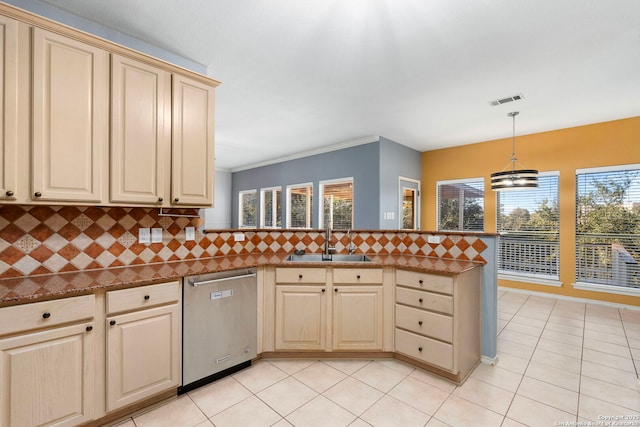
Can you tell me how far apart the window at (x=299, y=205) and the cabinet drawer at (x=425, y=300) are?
4.08m

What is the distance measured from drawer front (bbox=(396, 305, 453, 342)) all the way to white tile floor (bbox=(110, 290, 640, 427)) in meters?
0.37

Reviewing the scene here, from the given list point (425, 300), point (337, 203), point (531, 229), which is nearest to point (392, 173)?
point (337, 203)

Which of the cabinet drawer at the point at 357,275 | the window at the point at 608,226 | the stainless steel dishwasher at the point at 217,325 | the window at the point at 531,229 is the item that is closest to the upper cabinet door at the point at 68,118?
the stainless steel dishwasher at the point at 217,325

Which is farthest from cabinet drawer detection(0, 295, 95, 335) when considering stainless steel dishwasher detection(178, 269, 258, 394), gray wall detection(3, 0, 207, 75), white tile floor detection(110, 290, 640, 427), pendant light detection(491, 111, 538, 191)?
pendant light detection(491, 111, 538, 191)

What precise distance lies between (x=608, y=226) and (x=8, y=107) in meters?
6.80

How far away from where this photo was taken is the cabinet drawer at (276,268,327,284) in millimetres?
2520

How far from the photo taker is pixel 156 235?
240cm

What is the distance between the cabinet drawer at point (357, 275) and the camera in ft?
8.32

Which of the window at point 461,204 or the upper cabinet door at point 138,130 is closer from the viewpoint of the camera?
the upper cabinet door at point 138,130

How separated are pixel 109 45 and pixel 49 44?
1.03ft

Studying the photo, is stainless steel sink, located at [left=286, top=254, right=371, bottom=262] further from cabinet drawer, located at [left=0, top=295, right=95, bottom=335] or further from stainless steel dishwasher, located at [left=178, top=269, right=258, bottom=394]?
cabinet drawer, located at [left=0, top=295, right=95, bottom=335]

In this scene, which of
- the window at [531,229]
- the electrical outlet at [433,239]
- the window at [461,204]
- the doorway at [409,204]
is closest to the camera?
the electrical outlet at [433,239]

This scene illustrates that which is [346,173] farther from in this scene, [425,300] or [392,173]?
[425,300]

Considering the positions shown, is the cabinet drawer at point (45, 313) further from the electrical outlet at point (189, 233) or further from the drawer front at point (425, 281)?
the drawer front at point (425, 281)
